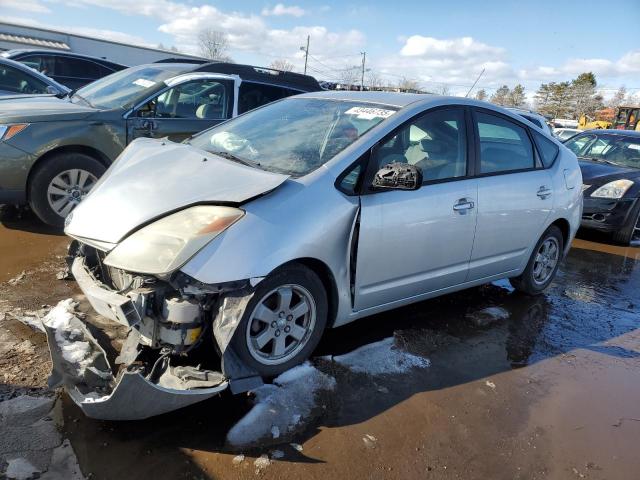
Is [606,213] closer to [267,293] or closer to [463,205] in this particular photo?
[463,205]

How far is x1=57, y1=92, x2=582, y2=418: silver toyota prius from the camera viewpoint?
102 inches

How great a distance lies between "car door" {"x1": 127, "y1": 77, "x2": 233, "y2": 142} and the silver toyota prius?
6.37 feet

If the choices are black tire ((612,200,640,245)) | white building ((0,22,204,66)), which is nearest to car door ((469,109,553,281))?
black tire ((612,200,640,245))

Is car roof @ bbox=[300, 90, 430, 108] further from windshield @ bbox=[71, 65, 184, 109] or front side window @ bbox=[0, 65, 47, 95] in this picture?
front side window @ bbox=[0, 65, 47, 95]

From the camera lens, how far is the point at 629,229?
777 cm

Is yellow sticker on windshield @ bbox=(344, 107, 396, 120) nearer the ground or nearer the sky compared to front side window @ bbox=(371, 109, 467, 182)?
nearer the sky

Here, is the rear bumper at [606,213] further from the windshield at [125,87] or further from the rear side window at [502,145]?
the windshield at [125,87]

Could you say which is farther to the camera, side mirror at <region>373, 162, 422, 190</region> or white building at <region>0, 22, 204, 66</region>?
white building at <region>0, 22, 204, 66</region>

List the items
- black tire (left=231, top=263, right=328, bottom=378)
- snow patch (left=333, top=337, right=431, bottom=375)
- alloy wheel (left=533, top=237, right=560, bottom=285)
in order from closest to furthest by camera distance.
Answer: black tire (left=231, top=263, right=328, bottom=378)
snow patch (left=333, top=337, right=431, bottom=375)
alloy wheel (left=533, top=237, right=560, bottom=285)

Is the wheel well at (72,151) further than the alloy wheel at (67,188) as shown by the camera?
No

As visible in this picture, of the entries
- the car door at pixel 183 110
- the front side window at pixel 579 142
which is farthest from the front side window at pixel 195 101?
the front side window at pixel 579 142

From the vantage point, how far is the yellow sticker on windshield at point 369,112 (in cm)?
360

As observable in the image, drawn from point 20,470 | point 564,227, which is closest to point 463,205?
point 564,227

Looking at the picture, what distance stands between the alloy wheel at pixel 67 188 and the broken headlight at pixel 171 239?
9.46ft
